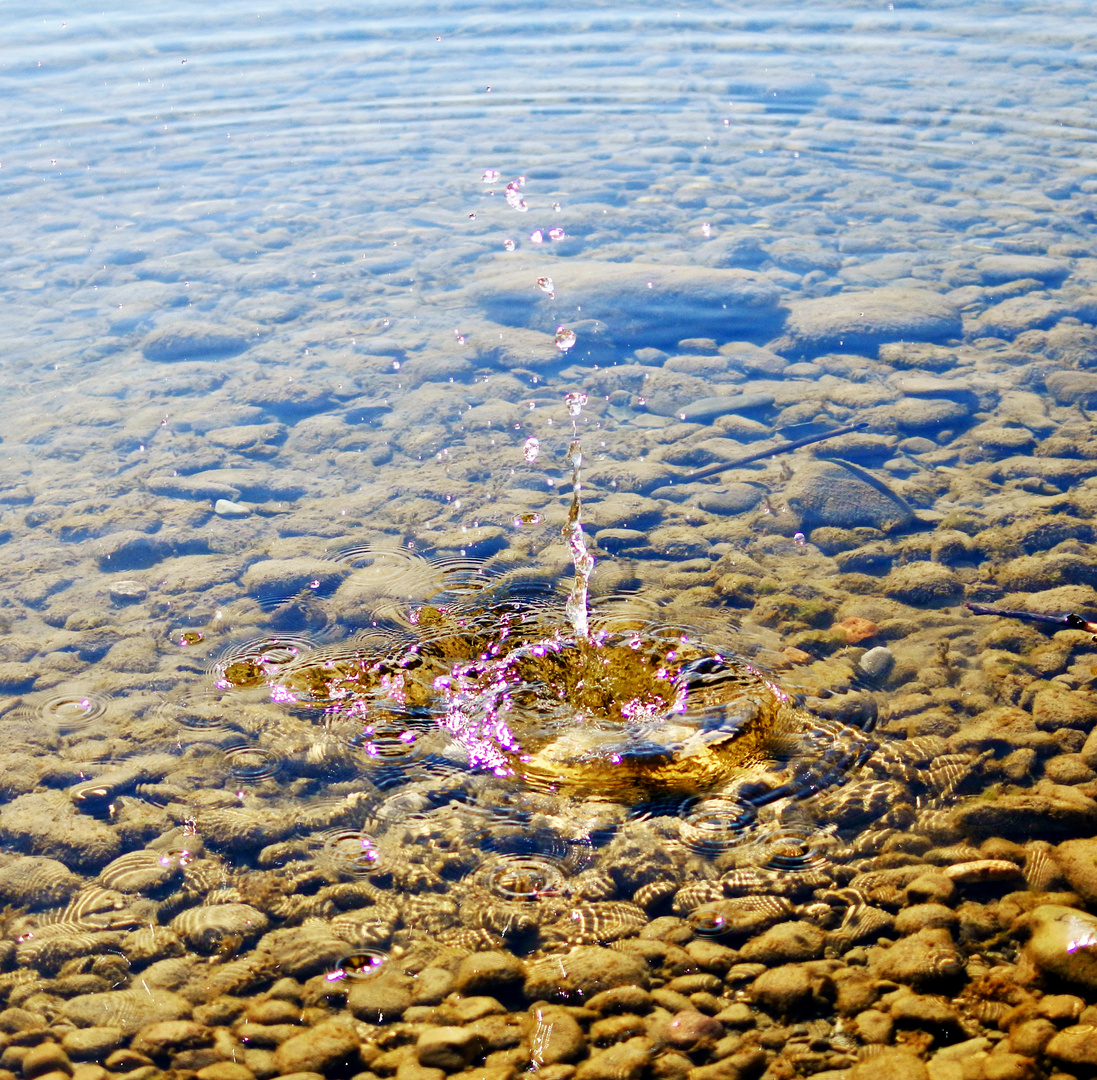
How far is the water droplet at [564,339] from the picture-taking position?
24.8 ft

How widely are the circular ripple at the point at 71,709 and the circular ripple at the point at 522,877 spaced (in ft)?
6.63

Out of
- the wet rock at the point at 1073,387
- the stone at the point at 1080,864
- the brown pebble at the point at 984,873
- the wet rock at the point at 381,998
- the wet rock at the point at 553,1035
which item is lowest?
the wet rock at the point at 553,1035

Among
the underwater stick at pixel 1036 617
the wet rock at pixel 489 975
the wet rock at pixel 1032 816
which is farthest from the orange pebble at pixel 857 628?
the wet rock at pixel 489 975

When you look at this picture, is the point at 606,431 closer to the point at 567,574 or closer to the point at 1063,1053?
the point at 567,574

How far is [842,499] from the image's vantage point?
18.7ft

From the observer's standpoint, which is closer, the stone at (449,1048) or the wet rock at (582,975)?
the stone at (449,1048)

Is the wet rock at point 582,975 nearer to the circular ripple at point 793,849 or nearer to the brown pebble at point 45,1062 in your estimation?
the circular ripple at point 793,849

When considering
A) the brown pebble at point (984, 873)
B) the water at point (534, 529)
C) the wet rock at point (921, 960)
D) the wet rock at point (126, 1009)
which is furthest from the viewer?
the water at point (534, 529)

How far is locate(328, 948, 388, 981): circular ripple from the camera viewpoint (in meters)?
3.21

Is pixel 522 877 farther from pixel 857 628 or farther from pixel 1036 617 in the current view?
pixel 1036 617

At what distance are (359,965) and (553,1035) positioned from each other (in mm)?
690

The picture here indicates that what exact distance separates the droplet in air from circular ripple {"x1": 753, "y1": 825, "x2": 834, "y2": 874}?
4715 millimetres

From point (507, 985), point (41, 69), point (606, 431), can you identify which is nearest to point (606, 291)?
point (606, 431)

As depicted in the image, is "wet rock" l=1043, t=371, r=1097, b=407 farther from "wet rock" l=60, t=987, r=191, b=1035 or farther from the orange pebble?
"wet rock" l=60, t=987, r=191, b=1035
